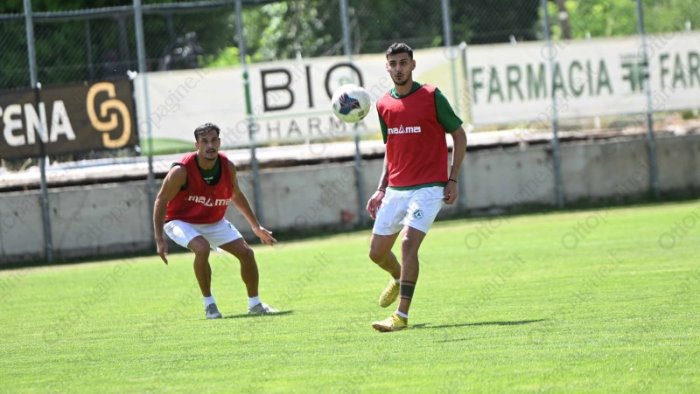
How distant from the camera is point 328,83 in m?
25.2

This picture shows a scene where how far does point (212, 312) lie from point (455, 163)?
3.26m

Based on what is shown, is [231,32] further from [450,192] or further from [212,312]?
[450,192]

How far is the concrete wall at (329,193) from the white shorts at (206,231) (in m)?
10.3

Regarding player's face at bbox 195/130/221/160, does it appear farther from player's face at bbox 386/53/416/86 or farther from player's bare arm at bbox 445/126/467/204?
player's bare arm at bbox 445/126/467/204

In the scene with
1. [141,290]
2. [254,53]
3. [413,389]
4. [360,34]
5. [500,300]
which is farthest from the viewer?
[254,53]

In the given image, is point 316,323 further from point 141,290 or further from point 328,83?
point 328,83

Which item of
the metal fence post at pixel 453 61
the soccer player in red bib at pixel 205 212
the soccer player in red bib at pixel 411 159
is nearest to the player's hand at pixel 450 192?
the soccer player in red bib at pixel 411 159

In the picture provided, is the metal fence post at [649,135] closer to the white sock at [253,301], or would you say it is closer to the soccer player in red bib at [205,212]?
the soccer player in red bib at [205,212]

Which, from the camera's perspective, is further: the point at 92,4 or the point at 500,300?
the point at 92,4

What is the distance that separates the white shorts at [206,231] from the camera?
1373 centimetres

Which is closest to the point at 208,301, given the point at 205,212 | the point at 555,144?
the point at 205,212

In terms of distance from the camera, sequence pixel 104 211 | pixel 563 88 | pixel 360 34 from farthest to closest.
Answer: pixel 360 34 → pixel 563 88 → pixel 104 211

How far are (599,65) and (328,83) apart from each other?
237 inches

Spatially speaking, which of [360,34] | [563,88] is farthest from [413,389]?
[360,34]
